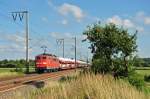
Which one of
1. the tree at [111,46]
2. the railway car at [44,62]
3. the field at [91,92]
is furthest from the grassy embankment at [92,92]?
the railway car at [44,62]

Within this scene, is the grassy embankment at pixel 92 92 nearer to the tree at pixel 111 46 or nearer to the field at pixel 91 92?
the field at pixel 91 92

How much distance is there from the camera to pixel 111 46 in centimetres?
3697

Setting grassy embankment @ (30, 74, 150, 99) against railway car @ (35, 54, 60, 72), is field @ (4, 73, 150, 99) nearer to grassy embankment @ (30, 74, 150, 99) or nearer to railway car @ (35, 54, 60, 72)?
grassy embankment @ (30, 74, 150, 99)

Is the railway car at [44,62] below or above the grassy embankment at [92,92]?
above

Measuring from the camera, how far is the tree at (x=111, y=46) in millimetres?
36138

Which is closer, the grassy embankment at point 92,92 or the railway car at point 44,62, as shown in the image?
the grassy embankment at point 92,92

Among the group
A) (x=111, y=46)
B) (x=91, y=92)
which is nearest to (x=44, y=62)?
(x=111, y=46)

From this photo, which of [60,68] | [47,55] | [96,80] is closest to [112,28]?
[96,80]

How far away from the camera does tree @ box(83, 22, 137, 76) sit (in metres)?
36.1

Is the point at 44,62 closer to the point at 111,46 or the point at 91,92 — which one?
the point at 111,46

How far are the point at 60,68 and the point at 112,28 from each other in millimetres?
45984

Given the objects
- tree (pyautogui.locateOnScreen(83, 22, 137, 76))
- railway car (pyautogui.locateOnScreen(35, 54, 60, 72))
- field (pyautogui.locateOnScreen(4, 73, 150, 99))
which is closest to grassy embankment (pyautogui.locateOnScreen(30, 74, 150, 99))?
field (pyautogui.locateOnScreen(4, 73, 150, 99))

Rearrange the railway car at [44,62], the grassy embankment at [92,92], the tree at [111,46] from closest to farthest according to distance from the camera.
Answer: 1. the grassy embankment at [92,92]
2. the tree at [111,46]
3. the railway car at [44,62]

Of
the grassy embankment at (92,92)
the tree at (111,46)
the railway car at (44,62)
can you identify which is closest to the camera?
the grassy embankment at (92,92)
